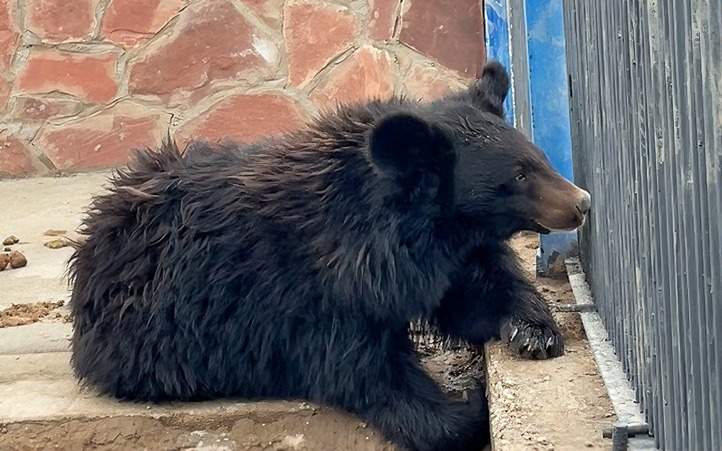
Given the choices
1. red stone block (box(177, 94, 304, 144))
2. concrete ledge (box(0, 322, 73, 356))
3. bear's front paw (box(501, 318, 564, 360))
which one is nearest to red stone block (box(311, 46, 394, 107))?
red stone block (box(177, 94, 304, 144))

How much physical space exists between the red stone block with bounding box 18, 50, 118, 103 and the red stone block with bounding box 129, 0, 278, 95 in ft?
0.94

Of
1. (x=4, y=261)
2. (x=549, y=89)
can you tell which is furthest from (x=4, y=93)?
(x=549, y=89)

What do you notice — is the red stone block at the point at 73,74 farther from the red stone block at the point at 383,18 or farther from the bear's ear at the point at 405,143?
the bear's ear at the point at 405,143

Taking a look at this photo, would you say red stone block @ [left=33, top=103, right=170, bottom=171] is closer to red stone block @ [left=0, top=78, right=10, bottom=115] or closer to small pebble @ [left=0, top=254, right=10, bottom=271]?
red stone block @ [left=0, top=78, right=10, bottom=115]

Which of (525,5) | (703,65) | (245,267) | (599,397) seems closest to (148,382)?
(245,267)

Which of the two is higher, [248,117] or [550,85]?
[248,117]

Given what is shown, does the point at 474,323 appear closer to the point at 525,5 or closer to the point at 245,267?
the point at 245,267

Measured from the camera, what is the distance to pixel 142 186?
4051mm

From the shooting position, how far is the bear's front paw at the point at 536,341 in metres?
3.61

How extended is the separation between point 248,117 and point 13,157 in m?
1.44

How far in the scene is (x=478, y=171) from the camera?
3.56 m

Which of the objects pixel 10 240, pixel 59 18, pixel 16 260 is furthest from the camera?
pixel 59 18

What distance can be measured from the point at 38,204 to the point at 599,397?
14.5ft

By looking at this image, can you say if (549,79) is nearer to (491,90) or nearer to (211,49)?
(491,90)
